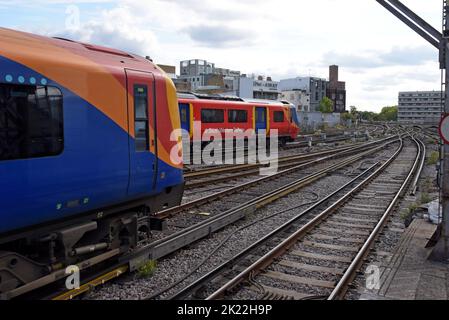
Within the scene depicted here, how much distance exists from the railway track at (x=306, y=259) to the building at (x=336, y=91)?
143265 mm

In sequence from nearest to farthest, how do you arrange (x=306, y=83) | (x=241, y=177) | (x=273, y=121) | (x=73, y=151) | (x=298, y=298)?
(x=73, y=151) → (x=298, y=298) → (x=241, y=177) → (x=273, y=121) → (x=306, y=83)

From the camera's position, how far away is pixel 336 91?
152500mm

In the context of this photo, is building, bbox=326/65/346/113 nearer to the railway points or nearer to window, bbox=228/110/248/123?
window, bbox=228/110/248/123

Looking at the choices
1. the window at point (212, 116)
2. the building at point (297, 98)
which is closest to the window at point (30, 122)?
the window at point (212, 116)

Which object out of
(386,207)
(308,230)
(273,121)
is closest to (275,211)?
(308,230)

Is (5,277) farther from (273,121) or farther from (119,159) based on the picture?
(273,121)

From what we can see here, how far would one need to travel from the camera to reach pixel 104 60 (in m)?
6.32

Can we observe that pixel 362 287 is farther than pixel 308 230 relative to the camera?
No

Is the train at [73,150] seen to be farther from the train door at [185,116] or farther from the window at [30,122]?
the train door at [185,116]

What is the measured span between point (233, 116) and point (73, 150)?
21.0 metres

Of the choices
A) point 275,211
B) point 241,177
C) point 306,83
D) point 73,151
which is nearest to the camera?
point 73,151

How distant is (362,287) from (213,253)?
266 centimetres

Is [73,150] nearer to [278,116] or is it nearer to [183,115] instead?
[183,115]

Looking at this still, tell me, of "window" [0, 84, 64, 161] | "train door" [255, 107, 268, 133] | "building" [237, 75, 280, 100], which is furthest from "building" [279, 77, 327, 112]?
"window" [0, 84, 64, 161]
